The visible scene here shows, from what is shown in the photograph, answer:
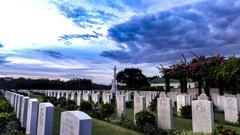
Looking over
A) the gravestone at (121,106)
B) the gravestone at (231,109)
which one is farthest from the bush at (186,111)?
the gravestone at (121,106)

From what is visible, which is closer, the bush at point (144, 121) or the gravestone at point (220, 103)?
the bush at point (144, 121)

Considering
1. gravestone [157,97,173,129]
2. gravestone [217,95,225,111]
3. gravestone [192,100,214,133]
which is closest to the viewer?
gravestone [192,100,214,133]

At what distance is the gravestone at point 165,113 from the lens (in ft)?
35.3

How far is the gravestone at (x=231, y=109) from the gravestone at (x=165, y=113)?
178 inches

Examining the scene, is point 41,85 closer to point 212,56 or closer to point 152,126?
point 212,56

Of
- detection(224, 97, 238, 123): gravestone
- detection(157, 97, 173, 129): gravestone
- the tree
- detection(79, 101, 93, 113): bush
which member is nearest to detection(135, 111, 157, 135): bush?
detection(157, 97, 173, 129): gravestone

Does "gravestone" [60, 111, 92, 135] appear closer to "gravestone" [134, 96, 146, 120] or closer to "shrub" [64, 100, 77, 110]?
"gravestone" [134, 96, 146, 120]

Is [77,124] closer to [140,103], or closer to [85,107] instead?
[140,103]

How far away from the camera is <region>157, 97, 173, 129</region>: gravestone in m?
10.8

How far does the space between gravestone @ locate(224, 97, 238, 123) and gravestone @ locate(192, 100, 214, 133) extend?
17.2 feet

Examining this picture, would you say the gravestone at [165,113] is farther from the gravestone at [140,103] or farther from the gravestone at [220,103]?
the gravestone at [220,103]

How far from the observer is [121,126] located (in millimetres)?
12141

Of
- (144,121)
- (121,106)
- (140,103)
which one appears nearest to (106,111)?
(121,106)

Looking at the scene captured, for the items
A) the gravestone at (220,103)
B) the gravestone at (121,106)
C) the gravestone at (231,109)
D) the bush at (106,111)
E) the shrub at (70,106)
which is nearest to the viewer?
the gravestone at (231,109)
